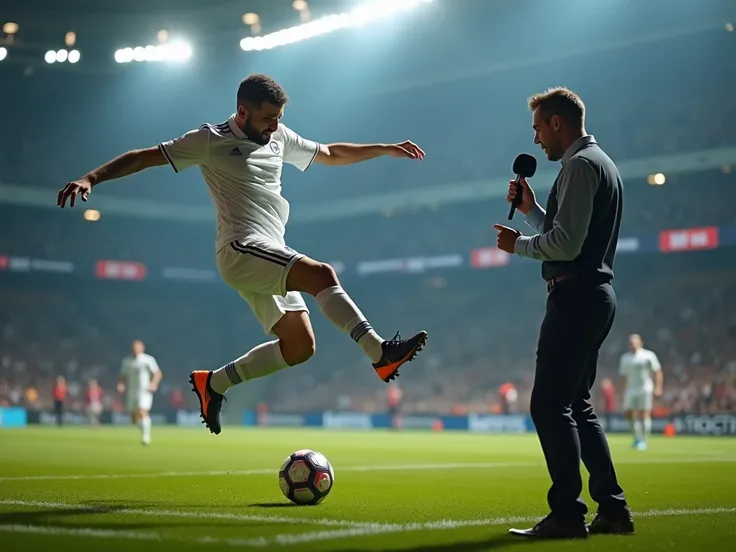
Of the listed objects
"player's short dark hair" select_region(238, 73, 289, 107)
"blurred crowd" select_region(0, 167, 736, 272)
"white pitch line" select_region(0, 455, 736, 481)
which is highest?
"blurred crowd" select_region(0, 167, 736, 272)

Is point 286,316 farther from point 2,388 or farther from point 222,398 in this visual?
point 2,388

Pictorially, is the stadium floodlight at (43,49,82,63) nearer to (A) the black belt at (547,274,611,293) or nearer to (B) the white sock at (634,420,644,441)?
(B) the white sock at (634,420,644,441)

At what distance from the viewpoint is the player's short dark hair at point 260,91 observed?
24.2ft

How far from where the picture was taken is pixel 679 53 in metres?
36.2

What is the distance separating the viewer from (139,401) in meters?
22.7

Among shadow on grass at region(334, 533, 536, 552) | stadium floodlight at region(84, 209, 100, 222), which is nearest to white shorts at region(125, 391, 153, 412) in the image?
shadow on grass at region(334, 533, 536, 552)

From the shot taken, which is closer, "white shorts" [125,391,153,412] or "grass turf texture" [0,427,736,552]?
"grass turf texture" [0,427,736,552]

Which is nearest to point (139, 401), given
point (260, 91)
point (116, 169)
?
point (260, 91)

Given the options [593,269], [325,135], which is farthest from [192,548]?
[325,135]

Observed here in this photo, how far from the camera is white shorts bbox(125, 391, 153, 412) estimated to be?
73.9 feet

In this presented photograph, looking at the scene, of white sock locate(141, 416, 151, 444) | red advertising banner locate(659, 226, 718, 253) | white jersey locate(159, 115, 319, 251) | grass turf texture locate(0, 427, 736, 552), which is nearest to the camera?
grass turf texture locate(0, 427, 736, 552)

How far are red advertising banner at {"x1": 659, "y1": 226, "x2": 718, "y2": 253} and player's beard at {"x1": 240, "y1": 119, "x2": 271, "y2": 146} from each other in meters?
28.8

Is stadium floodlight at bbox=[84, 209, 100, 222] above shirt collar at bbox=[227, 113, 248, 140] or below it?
above

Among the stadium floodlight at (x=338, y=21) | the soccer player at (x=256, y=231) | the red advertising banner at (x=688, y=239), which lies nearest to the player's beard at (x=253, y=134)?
the soccer player at (x=256, y=231)
